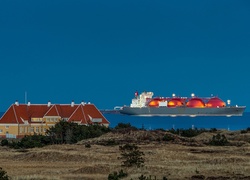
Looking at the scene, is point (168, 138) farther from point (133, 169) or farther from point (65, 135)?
point (133, 169)

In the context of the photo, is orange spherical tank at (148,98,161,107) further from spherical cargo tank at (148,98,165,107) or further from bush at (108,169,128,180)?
bush at (108,169,128,180)

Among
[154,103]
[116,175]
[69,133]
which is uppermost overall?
[154,103]

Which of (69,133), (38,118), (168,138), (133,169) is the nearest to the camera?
(133,169)

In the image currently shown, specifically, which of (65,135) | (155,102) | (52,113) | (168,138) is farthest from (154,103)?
(168,138)


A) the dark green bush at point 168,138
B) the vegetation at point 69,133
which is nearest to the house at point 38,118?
the vegetation at point 69,133

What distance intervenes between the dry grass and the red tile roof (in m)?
28.3

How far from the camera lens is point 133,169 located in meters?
25.3

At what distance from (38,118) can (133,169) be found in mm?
44871

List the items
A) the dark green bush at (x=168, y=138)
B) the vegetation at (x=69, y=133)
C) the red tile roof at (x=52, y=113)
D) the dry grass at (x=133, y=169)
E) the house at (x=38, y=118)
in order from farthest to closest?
1. the red tile roof at (x=52, y=113)
2. the house at (x=38, y=118)
3. the vegetation at (x=69, y=133)
4. the dark green bush at (x=168, y=138)
5. the dry grass at (x=133, y=169)

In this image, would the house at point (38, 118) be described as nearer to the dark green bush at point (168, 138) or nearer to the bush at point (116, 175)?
the dark green bush at point (168, 138)

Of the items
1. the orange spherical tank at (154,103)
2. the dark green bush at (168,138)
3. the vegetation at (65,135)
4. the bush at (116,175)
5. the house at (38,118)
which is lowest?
the bush at (116,175)

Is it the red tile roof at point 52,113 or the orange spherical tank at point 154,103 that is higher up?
the orange spherical tank at point 154,103

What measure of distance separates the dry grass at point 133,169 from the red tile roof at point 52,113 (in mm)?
28279

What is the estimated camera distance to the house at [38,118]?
220ft
